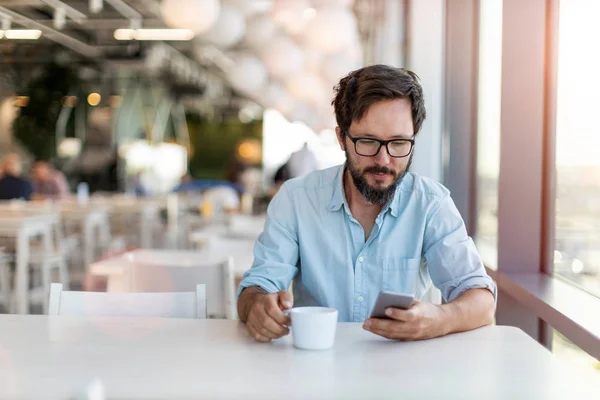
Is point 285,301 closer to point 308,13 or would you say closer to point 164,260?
point 164,260

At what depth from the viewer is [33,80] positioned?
10.3 m

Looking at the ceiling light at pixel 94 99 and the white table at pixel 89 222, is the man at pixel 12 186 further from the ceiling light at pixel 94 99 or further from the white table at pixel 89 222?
the ceiling light at pixel 94 99

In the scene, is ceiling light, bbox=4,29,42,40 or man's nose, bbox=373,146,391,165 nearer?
man's nose, bbox=373,146,391,165

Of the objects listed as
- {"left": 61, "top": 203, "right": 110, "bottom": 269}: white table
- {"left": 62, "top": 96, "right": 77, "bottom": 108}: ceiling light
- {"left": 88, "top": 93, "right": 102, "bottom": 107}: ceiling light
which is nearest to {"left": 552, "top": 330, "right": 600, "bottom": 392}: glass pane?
{"left": 61, "top": 203, "right": 110, "bottom": 269}: white table

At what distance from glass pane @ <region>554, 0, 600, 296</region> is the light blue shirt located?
1.88 ft

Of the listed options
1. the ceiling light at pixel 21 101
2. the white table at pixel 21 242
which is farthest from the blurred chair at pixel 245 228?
the ceiling light at pixel 21 101

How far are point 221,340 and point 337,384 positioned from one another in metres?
0.36

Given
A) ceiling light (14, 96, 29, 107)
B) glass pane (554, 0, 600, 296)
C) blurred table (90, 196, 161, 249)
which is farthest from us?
ceiling light (14, 96, 29, 107)

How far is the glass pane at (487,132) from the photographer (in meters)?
3.00

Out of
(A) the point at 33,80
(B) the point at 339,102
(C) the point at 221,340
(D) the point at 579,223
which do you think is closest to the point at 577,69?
(D) the point at 579,223

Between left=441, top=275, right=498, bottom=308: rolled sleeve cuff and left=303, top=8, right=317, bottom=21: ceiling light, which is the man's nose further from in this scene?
left=303, top=8, right=317, bottom=21: ceiling light

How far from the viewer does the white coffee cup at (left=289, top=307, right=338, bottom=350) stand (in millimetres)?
1341

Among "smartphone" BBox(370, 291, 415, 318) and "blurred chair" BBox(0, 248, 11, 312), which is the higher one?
"smartphone" BBox(370, 291, 415, 318)

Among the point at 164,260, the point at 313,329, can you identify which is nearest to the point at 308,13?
the point at 164,260
